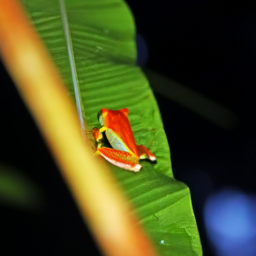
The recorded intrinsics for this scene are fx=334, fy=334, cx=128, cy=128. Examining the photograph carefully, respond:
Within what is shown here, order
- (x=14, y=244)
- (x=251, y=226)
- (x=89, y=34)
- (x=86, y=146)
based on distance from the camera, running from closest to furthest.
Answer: (x=14, y=244)
(x=86, y=146)
(x=89, y=34)
(x=251, y=226)

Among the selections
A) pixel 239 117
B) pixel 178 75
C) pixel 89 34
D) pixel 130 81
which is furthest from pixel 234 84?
pixel 89 34

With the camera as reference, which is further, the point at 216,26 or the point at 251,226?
the point at 216,26

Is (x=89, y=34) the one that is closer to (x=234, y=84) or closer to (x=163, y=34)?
Result: (x=163, y=34)

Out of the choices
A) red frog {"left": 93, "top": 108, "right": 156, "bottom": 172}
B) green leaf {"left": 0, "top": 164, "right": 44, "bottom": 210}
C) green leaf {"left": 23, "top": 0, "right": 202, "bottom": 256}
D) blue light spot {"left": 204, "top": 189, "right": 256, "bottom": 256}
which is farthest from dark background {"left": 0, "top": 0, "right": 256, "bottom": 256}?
green leaf {"left": 0, "top": 164, "right": 44, "bottom": 210}

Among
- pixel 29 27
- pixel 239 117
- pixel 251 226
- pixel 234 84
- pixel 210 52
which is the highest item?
pixel 29 27

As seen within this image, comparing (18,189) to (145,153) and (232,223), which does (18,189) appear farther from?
(232,223)

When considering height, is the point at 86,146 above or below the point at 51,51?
below

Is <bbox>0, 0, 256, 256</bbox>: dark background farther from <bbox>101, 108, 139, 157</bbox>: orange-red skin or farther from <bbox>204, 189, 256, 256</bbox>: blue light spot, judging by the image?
<bbox>101, 108, 139, 157</bbox>: orange-red skin

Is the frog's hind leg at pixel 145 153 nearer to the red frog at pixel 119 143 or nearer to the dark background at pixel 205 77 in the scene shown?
the red frog at pixel 119 143
